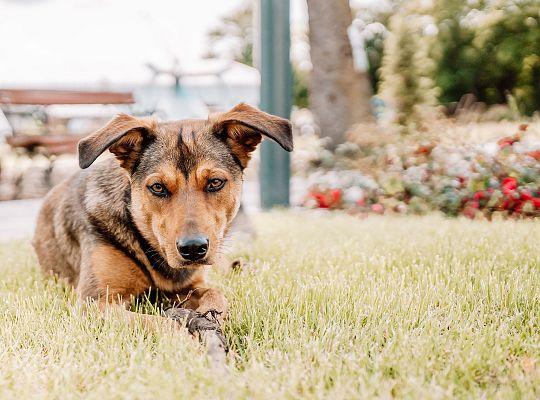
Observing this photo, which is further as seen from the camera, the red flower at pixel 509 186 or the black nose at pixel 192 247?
the red flower at pixel 509 186

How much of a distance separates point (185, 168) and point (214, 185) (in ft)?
0.69

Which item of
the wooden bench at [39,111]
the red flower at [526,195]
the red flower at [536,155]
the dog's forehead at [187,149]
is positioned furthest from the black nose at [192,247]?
the wooden bench at [39,111]

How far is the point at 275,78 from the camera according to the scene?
8.44 m

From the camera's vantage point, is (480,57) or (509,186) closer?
(509,186)

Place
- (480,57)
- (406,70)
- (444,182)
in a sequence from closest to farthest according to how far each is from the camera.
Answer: (444,182) → (406,70) → (480,57)

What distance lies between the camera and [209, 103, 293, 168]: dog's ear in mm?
3645

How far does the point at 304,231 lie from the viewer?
6.72 m

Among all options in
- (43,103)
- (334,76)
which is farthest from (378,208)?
(43,103)

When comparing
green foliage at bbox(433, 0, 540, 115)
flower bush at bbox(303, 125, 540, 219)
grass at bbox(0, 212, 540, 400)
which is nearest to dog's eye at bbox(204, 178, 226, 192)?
grass at bbox(0, 212, 540, 400)

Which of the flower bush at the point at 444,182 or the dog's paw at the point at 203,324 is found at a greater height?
the flower bush at the point at 444,182

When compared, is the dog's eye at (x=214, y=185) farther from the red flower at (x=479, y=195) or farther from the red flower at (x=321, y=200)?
the red flower at (x=321, y=200)

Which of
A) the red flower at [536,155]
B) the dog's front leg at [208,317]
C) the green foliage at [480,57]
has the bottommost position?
the dog's front leg at [208,317]

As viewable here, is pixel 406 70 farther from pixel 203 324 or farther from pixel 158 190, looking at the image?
pixel 203 324

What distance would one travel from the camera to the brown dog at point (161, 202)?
3.48 meters
